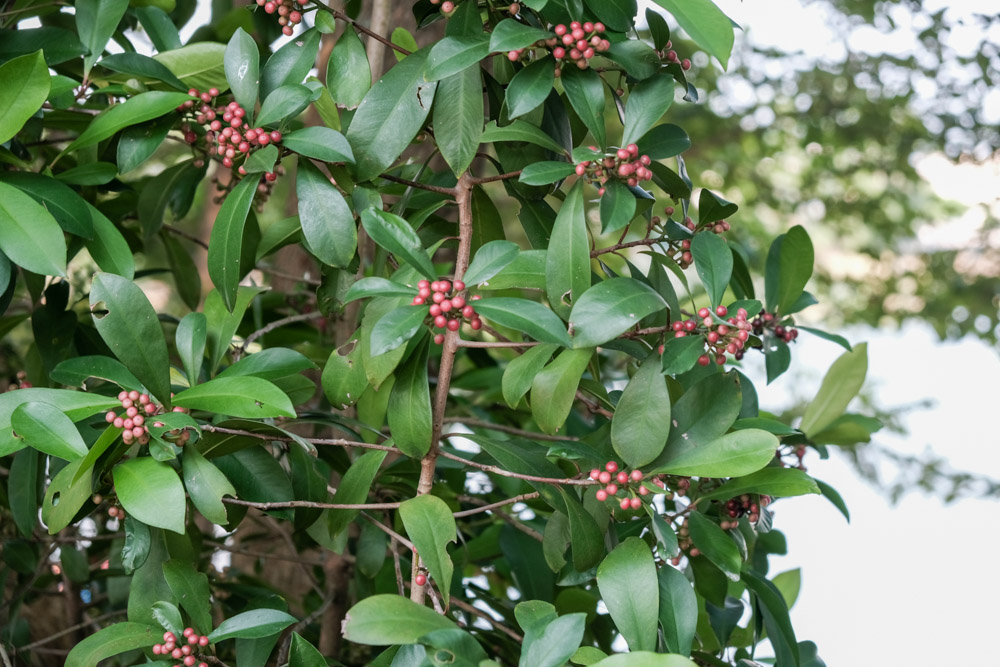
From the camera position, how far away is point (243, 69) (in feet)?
2.41

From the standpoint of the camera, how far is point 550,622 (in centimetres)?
61

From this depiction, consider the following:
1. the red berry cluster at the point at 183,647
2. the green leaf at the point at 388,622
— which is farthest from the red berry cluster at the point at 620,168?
the red berry cluster at the point at 183,647

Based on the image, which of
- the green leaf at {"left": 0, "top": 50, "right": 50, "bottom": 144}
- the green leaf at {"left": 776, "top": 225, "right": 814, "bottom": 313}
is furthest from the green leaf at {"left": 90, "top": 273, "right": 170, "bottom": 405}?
the green leaf at {"left": 776, "top": 225, "right": 814, "bottom": 313}

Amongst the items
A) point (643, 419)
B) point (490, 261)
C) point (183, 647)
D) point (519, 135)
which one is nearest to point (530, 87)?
point (519, 135)

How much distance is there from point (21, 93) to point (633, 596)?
0.59m

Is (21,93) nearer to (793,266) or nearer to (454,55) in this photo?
(454,55)

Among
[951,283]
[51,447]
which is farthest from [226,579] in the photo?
[951,283]

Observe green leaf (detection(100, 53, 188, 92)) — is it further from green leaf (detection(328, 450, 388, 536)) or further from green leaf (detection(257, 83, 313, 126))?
green leaf (detection(328, 450, 388, 536))

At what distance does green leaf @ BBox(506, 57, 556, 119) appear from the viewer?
2.17 ft

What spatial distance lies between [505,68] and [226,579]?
810 mm

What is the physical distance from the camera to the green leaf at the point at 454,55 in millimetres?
659

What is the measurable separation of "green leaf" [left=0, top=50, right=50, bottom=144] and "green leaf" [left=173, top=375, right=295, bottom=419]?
239 mm

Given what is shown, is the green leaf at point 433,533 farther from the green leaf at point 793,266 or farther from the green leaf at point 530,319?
the green leaf at point 793,266

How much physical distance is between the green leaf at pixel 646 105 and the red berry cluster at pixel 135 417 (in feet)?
1.33
